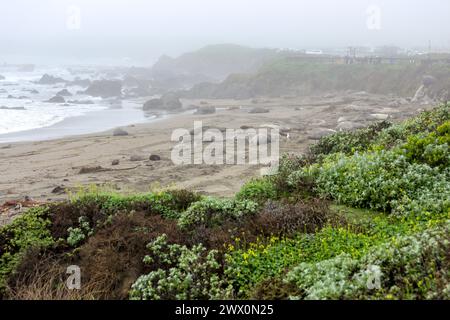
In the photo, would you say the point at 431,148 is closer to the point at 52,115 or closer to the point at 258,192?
the point at 258,192

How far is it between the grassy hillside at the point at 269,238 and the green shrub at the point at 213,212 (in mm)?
20

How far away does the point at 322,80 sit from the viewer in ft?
159

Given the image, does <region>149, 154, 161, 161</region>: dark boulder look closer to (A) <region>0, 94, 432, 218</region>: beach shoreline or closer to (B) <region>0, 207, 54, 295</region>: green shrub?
(A) <region>0, 94, 432, 218</region>: beach shoreline

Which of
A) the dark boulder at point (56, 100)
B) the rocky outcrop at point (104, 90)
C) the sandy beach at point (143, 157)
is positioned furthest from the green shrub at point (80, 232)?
the rocky outcrop at point (104, 90)

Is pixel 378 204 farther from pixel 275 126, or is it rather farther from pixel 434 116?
pixel 275 126

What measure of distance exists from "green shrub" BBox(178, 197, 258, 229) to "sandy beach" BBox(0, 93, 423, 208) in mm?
3700

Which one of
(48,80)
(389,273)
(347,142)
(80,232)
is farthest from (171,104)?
(389,273)

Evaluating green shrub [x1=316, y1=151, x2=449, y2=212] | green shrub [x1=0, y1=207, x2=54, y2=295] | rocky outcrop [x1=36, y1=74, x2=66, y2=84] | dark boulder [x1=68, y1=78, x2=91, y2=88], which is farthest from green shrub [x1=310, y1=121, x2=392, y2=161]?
rocky outcrop [x1=36, y1=74, x2=66, y2=84]

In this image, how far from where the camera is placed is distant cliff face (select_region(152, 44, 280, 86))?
75.9m

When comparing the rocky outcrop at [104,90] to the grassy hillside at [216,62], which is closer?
the rocky outcrop at [104,90]

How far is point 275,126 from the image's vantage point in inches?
960

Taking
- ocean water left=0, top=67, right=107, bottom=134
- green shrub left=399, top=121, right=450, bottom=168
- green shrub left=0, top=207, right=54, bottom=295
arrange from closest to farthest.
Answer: green shrub left=0, top=207, right=54, bottom=295 < green shrub left=399, top=121, right=450, bottom=168 < ocean water left=0, top=67, right=107, bottom=134

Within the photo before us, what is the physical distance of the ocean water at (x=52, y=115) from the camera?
27750 millimetres

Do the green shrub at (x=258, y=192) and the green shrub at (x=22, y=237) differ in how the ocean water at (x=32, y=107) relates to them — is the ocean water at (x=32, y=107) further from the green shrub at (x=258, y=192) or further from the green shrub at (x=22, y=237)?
the green shrub at (x=258, y=192)
